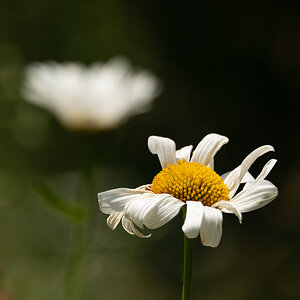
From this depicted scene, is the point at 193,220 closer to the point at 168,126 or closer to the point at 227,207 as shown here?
the point at 227,207

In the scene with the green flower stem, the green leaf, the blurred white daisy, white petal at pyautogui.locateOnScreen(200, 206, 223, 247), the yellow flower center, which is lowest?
the green flower stem

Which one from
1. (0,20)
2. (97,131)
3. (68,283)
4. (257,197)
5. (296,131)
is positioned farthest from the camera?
(0,20)

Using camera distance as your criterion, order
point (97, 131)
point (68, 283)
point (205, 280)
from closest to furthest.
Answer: point (68, 283), point (97, 131), point (205, 280)

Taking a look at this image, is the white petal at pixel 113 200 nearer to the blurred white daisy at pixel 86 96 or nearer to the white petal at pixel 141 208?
the white petal at pixel 141 208

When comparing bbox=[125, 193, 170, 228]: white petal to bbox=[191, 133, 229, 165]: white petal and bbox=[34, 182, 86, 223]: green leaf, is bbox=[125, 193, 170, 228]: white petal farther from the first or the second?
bbox=[34, 182, 86, 223]: green leaf

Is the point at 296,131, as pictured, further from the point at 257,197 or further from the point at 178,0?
the point at 257,197

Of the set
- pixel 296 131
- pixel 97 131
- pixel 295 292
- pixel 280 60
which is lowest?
pixel 295 292

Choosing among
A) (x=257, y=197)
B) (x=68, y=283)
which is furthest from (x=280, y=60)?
(x=257, y=197)

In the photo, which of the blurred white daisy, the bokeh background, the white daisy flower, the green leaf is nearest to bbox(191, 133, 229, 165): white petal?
the white daisy flower

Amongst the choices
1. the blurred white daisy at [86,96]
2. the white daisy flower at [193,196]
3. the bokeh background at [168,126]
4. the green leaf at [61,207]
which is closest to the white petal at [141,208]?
the white daisy flower at [193,196]
